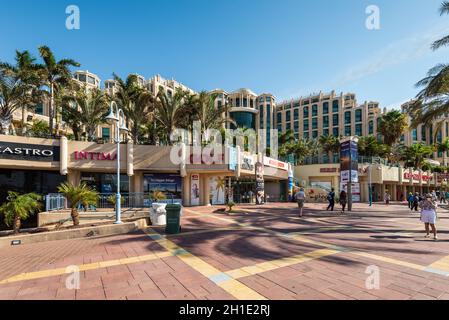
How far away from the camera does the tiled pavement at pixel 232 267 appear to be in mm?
4375

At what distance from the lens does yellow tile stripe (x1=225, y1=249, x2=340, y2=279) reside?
5254mm

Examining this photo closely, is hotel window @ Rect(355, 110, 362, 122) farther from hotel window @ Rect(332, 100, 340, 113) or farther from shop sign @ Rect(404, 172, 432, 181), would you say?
shop sign @ Rect(404, 172, 432, 181)

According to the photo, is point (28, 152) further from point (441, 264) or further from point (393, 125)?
point (393, 125)

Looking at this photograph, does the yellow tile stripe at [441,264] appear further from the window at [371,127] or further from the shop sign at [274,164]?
the window at [371,127]

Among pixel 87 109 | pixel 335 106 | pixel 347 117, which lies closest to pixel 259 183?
pixel 87 109

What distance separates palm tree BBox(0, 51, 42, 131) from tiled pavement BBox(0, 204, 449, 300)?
60.2ft

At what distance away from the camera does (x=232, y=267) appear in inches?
222

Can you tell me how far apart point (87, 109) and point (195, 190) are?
12.9 metres

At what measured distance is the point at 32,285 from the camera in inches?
192

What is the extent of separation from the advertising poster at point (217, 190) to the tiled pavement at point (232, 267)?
15.5 meters

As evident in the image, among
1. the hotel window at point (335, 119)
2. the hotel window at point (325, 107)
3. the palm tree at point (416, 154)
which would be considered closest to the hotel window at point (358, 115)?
the hotel window at point (335, 119)

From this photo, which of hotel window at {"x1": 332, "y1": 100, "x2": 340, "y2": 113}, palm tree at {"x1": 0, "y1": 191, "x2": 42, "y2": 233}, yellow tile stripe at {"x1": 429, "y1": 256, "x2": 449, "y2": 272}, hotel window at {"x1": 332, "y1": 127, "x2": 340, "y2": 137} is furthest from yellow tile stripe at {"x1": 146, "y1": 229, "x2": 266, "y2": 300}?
hotel window at {"x1": 332, "y1": 100, "x2": 340, "y2": 113}
